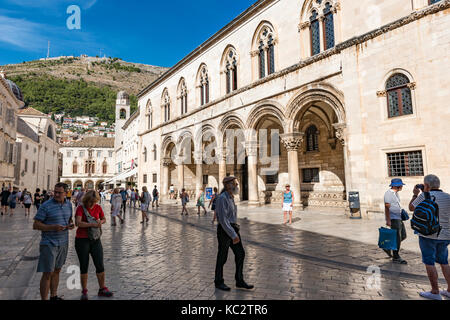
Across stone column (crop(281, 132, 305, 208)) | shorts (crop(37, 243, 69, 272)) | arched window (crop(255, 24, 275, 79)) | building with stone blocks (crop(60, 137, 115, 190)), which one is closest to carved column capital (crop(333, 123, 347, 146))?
stone column (crop(281, 132, 305, 208))

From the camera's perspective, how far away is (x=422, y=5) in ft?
35.5

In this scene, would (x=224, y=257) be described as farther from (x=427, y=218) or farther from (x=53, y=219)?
(x=427, y=218)

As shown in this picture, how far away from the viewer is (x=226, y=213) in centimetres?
433

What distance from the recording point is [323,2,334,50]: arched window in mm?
14367

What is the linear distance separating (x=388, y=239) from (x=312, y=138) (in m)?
14.4

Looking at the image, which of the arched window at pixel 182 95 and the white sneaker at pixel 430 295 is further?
the arched window at pixel 182 95

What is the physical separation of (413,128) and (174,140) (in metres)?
20.3

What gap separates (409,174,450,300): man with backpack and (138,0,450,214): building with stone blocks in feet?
24.8

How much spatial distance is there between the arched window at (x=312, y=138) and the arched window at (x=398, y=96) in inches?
281

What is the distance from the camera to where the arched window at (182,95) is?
26562 mm

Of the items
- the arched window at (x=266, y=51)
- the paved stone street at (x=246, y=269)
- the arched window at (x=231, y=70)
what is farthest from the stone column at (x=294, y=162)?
the arched window at (x=231, y=70)

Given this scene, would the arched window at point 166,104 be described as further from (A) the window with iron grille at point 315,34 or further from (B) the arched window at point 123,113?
(B) the arched window at point 123,113

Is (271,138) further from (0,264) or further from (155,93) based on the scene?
(0,264)

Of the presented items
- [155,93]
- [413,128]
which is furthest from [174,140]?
[413,128]
